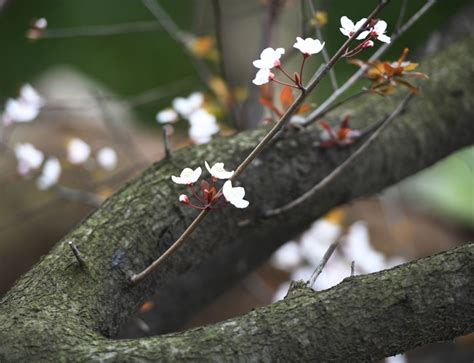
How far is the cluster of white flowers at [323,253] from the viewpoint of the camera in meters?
1.93

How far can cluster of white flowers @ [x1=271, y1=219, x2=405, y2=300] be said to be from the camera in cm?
193

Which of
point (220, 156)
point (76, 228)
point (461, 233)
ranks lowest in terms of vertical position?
point (76, 228)

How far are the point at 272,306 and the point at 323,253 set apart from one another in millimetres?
1250

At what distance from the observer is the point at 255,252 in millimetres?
1510

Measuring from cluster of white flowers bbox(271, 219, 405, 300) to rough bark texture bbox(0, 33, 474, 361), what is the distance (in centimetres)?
63

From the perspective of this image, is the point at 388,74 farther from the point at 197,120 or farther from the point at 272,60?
the point at 197,120

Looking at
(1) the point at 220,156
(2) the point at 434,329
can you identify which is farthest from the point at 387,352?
(1) the point at 220,156

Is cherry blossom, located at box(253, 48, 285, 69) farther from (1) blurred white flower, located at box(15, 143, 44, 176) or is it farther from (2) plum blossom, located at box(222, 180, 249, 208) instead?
(1) blurred white flower, located at box(15, 143, 44, 176)

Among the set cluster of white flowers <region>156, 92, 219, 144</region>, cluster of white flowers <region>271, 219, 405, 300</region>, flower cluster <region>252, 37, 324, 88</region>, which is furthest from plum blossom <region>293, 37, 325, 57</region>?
cluster of white flowers <region>271, 219, 405, 300</region>

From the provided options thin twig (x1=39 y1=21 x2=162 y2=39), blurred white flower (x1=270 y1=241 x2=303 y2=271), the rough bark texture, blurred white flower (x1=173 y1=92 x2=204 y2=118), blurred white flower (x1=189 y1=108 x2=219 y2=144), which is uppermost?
thin twig (x1=39 y1=21 x2=162 y2=39)

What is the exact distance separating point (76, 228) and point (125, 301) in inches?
5.3

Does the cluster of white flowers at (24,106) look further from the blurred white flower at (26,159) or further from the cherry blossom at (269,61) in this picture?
the cherry blossom at (269,61)

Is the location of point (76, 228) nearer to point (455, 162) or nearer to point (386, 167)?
point (386, 167)

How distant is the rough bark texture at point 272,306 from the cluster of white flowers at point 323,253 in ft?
2.07
